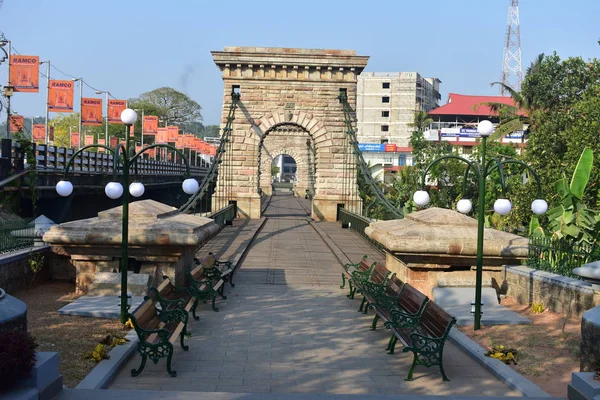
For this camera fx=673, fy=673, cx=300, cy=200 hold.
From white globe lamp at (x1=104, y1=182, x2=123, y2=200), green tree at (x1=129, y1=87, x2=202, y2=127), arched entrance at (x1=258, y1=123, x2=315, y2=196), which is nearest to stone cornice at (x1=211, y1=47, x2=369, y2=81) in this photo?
white globe lamp at (x1=104, y1=182, x2=123, y2=200)

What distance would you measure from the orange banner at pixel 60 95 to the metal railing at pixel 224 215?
33.3ft

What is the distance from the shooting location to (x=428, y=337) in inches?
269

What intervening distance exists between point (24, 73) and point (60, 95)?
13.1ft

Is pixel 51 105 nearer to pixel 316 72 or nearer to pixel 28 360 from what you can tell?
pixel 316 72

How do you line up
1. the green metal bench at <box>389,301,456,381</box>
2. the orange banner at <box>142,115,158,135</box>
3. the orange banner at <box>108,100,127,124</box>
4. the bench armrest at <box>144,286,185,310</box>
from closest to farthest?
the green metal bench at <box>389,301,456,381</box>, the bench armrest at <box>144,286,185,310</box>, the orange banner at <box>108,100,127,124</box>, the orange banner at <box>142,115,158,135</box>

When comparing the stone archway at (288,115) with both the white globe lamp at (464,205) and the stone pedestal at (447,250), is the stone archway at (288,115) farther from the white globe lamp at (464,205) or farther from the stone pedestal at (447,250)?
the white globe lamp at (464,205)

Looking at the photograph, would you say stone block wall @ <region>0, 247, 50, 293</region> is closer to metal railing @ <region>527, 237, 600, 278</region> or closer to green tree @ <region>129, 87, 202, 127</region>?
metal railing @ <region>527, 237, 600, 278</region>

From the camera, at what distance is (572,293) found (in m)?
9.18

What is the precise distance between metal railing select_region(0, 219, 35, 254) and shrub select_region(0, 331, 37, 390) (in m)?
5.61

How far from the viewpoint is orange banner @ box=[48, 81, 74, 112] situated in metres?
32.1

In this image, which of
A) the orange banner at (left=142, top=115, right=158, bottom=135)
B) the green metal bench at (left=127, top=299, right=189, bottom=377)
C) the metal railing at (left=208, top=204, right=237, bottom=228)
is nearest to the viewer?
the green metal bench at (left=127, top=299, right=189, bottom=377)

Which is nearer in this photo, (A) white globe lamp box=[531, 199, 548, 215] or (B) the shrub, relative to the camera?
(B) the shrub

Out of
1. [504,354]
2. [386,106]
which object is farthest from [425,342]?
[386,106]

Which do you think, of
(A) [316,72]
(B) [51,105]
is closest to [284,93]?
(A) [316,72]
